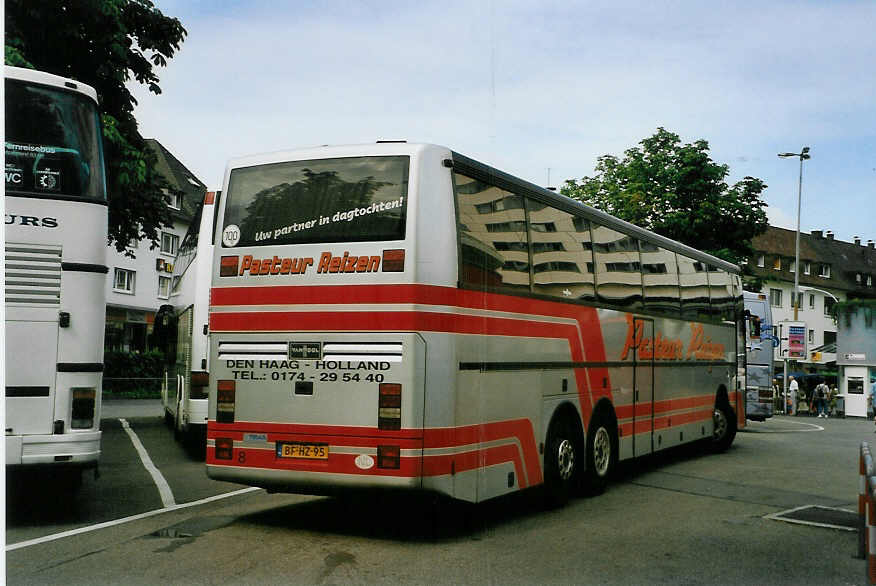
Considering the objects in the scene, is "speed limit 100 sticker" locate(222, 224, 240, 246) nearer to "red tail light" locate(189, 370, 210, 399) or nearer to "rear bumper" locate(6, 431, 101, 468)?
"rear bumper" locate(6, 431, 101, 468)

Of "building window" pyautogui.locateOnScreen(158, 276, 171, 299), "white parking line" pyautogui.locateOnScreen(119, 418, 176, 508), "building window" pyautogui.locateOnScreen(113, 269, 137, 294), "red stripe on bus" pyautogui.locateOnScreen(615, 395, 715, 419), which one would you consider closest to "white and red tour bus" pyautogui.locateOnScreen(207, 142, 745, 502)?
"white parking line" pyautogui.locateOnScreen(119, 418, 176, 508)

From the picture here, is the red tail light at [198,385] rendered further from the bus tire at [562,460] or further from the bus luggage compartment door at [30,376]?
the bus tire at [562,460]

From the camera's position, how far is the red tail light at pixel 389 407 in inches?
332

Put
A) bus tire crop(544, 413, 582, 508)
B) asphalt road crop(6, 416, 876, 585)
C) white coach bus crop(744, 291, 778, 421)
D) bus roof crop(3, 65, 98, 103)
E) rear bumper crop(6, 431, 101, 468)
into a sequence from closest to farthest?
1. asphalt road crop(6, 416, 876, 585)
2. rear bumper crop(6, 431, 101, 468)
3. bus roof crop(3, 65, 98, 103)
4. bus tire crop(544, 413, 582, 508)
5. white coach bus crop(744, 291, 778, 421)

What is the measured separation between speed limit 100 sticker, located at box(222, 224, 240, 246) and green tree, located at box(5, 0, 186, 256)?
7.73m

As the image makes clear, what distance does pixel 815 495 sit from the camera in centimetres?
1226

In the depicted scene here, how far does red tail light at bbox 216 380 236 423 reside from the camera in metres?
9.17

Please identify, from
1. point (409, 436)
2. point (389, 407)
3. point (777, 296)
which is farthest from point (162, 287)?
point (409, 436)

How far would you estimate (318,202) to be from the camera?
904cm

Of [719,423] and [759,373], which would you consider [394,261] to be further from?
[759,373]

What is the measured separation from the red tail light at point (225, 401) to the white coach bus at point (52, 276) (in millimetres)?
1129

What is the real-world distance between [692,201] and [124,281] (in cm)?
3154

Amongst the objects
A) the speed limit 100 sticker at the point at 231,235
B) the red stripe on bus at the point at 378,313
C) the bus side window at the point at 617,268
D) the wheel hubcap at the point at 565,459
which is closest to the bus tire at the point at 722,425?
the bus side window at the point at 617,268

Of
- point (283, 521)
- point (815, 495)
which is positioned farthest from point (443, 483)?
point (815, 495)
